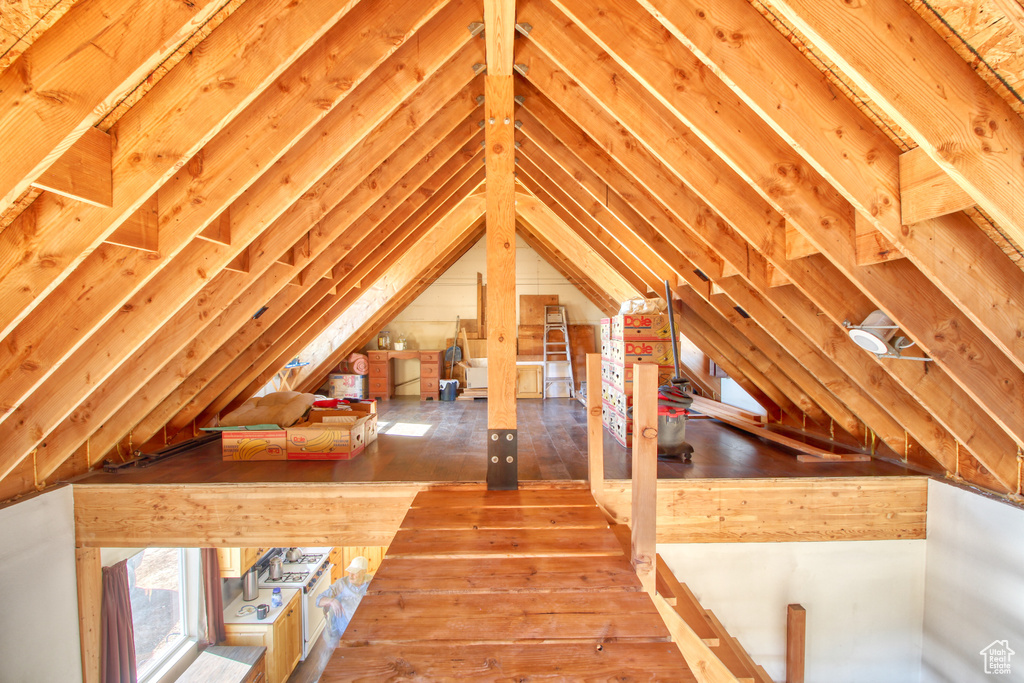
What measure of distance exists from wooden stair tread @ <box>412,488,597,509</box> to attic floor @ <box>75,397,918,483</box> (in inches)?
24.9

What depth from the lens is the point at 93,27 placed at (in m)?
1.39

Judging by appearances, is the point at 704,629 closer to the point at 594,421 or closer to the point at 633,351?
the point at 594,421

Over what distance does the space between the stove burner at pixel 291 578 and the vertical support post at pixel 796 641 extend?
5.50 m

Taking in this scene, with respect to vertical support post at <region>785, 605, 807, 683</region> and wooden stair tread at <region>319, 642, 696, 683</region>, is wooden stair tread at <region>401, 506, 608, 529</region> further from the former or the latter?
vertical support post at <region>785, 605, 807, 683</region>

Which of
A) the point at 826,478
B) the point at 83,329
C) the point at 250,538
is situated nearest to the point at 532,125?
the point at 83,329

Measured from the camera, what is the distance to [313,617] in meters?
6.46

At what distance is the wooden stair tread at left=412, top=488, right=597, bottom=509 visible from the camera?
2680 mm

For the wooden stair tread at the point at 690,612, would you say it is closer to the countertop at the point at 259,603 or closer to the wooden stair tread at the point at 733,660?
the wooden stair tread at the point at 733,660

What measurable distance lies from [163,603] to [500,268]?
5.21 m

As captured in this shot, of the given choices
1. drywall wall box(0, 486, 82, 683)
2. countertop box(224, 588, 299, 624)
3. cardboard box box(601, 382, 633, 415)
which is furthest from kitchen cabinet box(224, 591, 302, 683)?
cardboard box box(601, 382, 633, 415)

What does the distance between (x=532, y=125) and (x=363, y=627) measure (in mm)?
3788

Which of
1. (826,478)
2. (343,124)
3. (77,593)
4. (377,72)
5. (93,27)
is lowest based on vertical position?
(77,593)

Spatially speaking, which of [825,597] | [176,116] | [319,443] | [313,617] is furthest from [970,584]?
[313,617]

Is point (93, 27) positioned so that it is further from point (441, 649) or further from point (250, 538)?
point (250, 538)
